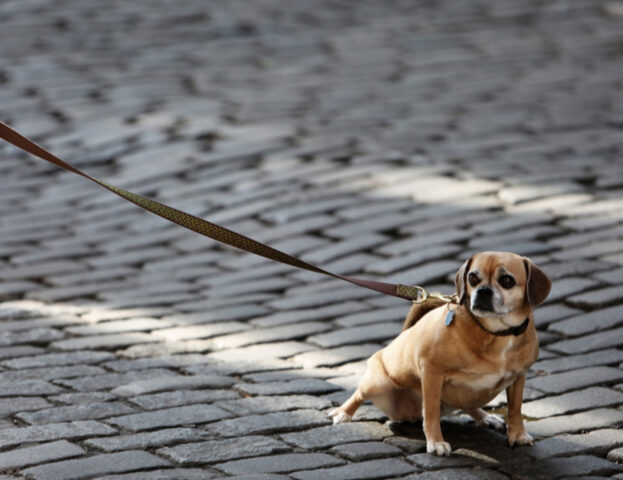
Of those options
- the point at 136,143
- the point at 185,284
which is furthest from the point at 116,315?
the point at 136,143

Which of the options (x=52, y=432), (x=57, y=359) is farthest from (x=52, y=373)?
(x=52, y=432)

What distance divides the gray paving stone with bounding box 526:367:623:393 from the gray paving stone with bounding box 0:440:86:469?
1.65 metres

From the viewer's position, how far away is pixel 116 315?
495cm

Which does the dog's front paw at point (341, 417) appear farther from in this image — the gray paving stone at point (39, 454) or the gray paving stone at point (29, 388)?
the gray paving stone at point (29, 388)

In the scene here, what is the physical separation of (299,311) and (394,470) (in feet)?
6.04

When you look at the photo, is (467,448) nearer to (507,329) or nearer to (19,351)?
(507,329)

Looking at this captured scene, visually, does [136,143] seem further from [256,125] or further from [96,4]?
[96,4]

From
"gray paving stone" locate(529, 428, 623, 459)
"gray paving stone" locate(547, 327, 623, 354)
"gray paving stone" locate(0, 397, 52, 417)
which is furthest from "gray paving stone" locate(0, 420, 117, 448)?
"gray paving stone" locate(547, 327, 623, 354)

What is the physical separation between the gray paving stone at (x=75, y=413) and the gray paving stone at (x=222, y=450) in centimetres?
42

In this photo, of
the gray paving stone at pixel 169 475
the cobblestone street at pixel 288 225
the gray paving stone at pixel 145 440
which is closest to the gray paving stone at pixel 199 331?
the cobblestone street at pixel 288 225

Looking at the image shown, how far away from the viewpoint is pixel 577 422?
3.54 metres

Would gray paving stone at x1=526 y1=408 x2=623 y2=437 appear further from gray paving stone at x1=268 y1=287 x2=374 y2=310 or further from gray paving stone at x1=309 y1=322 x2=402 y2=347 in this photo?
gray paving stone at x1=268 y1=287 x2=374 y2=310

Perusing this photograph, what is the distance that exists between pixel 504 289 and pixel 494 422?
0.64 metres

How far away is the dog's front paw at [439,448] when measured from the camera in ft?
10.7
